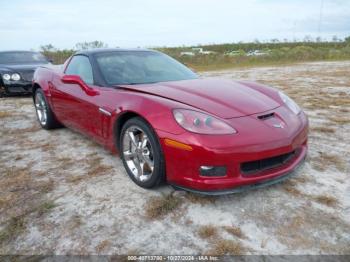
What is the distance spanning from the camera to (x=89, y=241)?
2.17 meters

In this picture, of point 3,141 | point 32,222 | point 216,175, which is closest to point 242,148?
point 216,175

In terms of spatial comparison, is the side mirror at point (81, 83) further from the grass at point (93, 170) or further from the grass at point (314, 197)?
the grass at point (314, 197)

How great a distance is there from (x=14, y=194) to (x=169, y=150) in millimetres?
1471

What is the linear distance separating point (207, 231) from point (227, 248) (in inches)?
8.5

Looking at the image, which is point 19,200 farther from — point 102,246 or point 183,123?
point 183,123

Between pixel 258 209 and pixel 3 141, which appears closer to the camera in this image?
pixel 258 209

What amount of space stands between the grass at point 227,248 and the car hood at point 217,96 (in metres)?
0.95

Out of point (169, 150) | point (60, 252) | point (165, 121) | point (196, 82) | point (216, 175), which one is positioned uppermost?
point (196, 82)

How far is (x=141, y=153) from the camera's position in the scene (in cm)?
283

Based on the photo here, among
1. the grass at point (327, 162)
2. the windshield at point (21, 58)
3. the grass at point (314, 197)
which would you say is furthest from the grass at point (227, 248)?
the windshield at point (21, 58)

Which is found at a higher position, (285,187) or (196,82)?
(196,82)

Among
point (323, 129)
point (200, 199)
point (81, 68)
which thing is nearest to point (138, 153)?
point (200, 199)

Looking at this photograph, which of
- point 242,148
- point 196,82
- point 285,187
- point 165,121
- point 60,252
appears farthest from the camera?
point 196,82

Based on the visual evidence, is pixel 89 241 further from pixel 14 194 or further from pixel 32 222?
pixel 14 194
